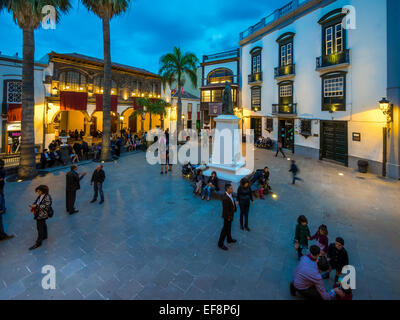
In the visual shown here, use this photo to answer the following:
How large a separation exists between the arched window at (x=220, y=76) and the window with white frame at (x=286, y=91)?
980 cm

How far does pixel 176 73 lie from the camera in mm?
22203

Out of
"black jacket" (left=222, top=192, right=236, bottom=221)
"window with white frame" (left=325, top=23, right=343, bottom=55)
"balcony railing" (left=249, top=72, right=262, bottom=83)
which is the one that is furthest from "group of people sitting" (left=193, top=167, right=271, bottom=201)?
"balcony railing" (left=249, top=72, right=262, bottom=83)

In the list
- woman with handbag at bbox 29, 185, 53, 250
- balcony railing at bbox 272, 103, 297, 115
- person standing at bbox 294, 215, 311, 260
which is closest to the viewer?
person standing at bbox 294, 215, 311, 260

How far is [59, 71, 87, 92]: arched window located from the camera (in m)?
23.0

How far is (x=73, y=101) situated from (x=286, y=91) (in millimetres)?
22612

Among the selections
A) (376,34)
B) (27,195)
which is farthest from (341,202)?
(27,195)

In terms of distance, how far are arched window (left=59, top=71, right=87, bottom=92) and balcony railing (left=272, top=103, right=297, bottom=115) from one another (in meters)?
22.0

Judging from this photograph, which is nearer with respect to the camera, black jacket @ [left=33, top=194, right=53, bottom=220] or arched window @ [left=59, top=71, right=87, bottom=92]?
black jacket @ [left=33, top=194, right=53, bottom=220]

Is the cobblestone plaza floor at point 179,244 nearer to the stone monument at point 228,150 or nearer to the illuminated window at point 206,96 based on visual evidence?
the stone monument at point 228,150

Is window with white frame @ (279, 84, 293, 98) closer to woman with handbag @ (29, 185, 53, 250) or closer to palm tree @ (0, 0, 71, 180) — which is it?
palm tree @ (0, 0, 71, 180)

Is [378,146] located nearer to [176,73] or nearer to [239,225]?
[239,225]

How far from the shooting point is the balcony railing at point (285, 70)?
19.6 metres

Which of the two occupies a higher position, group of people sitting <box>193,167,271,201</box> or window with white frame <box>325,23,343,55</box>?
window with white frame <box>325,23,343,55</box>

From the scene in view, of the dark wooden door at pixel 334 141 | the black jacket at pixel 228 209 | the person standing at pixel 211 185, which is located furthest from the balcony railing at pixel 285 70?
the black jacket at pixel 228 209
